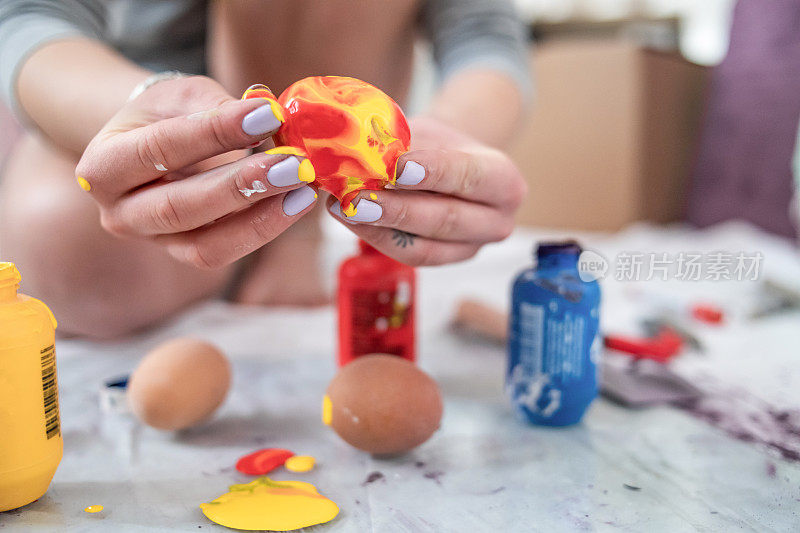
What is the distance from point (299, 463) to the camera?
1.92 feet

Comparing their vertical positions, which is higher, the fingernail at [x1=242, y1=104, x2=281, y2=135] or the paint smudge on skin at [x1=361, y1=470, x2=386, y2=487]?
the fingernail at [x1=242, y1=104, x2=281, y2=135]

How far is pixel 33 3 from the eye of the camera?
2.53 feet

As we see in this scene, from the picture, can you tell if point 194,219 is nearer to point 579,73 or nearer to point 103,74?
point 103,74

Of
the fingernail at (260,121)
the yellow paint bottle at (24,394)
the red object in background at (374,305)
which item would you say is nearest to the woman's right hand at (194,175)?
the fingernail at (260,121)

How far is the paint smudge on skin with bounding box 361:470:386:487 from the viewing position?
56 cm

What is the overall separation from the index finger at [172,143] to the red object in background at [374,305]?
28 centimetres

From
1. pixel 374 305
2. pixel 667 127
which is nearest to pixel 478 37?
pixel 374 305

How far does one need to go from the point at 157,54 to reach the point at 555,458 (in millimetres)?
894

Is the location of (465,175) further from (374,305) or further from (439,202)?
(374,305)

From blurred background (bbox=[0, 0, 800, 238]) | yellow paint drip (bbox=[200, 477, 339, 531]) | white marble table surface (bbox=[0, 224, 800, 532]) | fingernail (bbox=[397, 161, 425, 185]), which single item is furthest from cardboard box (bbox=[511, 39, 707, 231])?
yellow paint drip (bbox=[200, 477, 339, 531])

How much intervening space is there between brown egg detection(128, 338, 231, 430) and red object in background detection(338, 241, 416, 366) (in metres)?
0.16

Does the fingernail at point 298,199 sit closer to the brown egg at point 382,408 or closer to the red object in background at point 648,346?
the brown egg at point 382,408

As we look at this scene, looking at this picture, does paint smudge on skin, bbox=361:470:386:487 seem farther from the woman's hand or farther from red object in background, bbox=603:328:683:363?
red object in background, bbox=603:328:683:363

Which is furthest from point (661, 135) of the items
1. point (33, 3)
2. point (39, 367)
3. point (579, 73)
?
point (39, 367)
